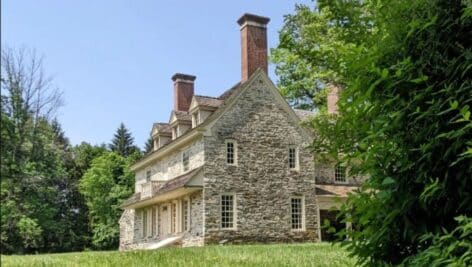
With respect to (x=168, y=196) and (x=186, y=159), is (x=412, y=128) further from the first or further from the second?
(x=168, y=196)

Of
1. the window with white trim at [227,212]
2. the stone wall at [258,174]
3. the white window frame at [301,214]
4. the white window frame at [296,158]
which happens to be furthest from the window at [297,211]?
the window with white trim at [227,212]

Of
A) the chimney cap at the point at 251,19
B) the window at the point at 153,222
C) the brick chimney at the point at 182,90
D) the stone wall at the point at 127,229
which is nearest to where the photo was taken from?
the chimney cap at the point at 251,19

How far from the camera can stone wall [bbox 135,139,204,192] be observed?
26.6 meters

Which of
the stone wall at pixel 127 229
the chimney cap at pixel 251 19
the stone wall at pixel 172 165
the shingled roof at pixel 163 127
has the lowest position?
the stone wall at pixel 127 229

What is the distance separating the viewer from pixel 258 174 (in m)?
26.9

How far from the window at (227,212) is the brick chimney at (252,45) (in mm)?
6361

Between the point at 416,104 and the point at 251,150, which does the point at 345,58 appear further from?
the point at 251,150

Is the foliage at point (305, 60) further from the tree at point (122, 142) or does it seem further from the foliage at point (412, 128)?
the tree at point (122, 142)

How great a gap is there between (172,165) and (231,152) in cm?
514

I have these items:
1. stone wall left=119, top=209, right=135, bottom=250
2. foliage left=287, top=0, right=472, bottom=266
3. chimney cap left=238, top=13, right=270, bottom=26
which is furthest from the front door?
foliage left=287, top=0, right=472, bottom=266

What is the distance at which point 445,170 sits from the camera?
3279mm

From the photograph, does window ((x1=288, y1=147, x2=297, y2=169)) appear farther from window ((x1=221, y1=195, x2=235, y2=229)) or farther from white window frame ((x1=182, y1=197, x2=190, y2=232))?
white window frame ((x1=182, y1=197, x2=190, y2=232))

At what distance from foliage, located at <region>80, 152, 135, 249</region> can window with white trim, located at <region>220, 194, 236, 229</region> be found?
21.1 m

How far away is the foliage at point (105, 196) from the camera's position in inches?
1791
